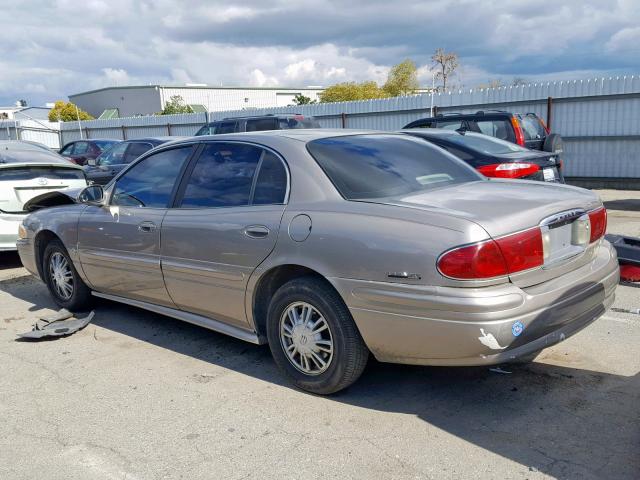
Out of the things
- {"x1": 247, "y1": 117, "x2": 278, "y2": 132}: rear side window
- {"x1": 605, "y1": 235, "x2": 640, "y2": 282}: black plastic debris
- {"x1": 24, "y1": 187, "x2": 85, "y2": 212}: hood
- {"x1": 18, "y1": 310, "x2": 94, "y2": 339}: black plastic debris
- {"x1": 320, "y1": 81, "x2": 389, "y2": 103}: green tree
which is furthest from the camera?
{"x1": 320, "y1": 81, "x2": 389, "y2": 103}: green tree

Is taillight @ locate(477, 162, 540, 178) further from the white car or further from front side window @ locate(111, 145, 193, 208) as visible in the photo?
the white car

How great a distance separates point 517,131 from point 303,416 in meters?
7.80

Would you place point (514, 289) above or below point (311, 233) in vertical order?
below

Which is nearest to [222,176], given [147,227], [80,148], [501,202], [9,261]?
[147,227]

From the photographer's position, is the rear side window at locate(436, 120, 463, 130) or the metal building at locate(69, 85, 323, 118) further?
the metal building at locate(69, 85, 323, 118)

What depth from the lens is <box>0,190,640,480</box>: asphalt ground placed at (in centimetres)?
298

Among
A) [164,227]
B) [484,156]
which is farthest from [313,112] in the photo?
[164,227]

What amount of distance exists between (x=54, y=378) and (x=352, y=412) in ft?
7.15

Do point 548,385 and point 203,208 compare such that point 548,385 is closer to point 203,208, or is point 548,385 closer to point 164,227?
point 203,208

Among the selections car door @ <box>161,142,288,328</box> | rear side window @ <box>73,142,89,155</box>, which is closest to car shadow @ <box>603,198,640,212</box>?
car door @ <box>161,142,288,328</box>

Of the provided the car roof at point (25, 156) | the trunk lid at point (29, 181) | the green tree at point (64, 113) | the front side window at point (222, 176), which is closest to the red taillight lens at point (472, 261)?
the front side window at point (222, 176)

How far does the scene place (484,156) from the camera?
7.54 m

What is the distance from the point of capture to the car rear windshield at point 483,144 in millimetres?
7785

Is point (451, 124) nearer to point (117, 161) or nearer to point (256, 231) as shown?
point (117, 161)
